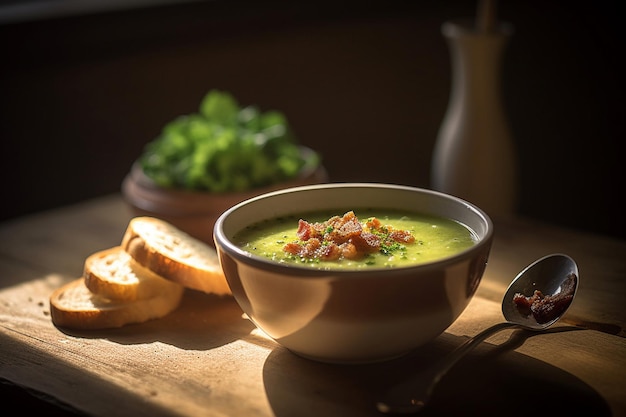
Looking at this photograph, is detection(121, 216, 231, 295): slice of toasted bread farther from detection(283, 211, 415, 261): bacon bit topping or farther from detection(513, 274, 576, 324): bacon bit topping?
detection(513, 274, 576, 324): bacon bit topping

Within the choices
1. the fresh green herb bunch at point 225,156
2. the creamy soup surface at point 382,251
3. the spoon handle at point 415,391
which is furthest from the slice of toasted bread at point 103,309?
the spoon handle at point 415,391

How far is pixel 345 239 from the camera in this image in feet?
5.25

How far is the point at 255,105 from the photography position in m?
4.08

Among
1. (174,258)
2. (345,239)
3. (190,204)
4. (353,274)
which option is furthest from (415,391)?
(190,204)

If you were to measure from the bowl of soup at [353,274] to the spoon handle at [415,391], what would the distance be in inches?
3.1

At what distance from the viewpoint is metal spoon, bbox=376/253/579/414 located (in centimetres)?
139

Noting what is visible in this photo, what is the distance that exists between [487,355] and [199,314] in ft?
2.20

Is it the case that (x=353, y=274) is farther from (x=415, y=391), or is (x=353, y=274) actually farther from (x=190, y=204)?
(x=190, y=204)

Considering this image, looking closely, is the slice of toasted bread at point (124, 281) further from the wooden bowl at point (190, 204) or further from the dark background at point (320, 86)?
the dark background at point (320, 86)

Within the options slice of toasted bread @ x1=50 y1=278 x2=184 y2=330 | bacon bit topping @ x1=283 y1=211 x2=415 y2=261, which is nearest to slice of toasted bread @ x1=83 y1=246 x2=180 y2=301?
slice of toasted bread @ x1=50 y1=278 x2=184 y2=330

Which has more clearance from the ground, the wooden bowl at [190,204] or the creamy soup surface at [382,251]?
the creamy soup surface at [382,251]

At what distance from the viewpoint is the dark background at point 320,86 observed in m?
3.35

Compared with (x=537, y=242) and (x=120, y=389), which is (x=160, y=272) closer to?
(x=120, y=389)

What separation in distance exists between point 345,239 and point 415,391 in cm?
34
